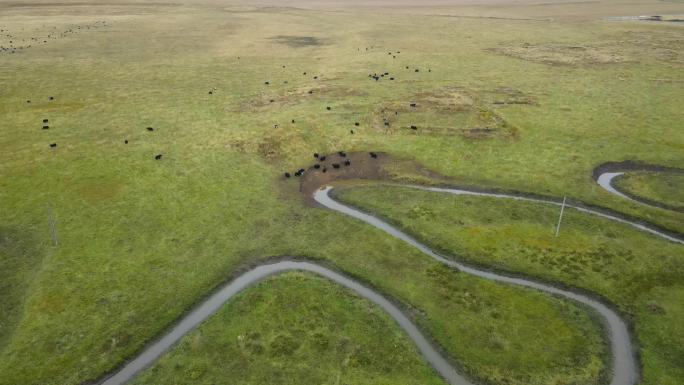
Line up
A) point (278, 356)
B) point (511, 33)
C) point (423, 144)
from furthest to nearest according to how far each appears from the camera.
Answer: point (511, 33), point (423, 144), point (278, 356)

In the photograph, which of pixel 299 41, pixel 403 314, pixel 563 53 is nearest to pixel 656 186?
pixel 403 314

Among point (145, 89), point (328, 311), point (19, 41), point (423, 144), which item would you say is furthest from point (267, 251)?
point (19, 41)

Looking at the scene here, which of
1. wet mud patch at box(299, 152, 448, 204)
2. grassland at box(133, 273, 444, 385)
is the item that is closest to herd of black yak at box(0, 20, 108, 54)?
wet mud patch at box(299, 152, 448, 204)

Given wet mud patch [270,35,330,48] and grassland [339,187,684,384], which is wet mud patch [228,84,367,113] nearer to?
grassland [339,187,684,384]

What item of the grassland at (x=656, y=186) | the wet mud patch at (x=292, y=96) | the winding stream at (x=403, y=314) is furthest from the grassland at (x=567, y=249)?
the wet mud patch at (x=292, y=96)

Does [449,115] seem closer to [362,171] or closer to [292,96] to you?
[362,171]

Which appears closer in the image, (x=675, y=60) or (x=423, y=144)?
(x=423, y=144)

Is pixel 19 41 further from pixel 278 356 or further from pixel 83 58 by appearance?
pixel 278 356
